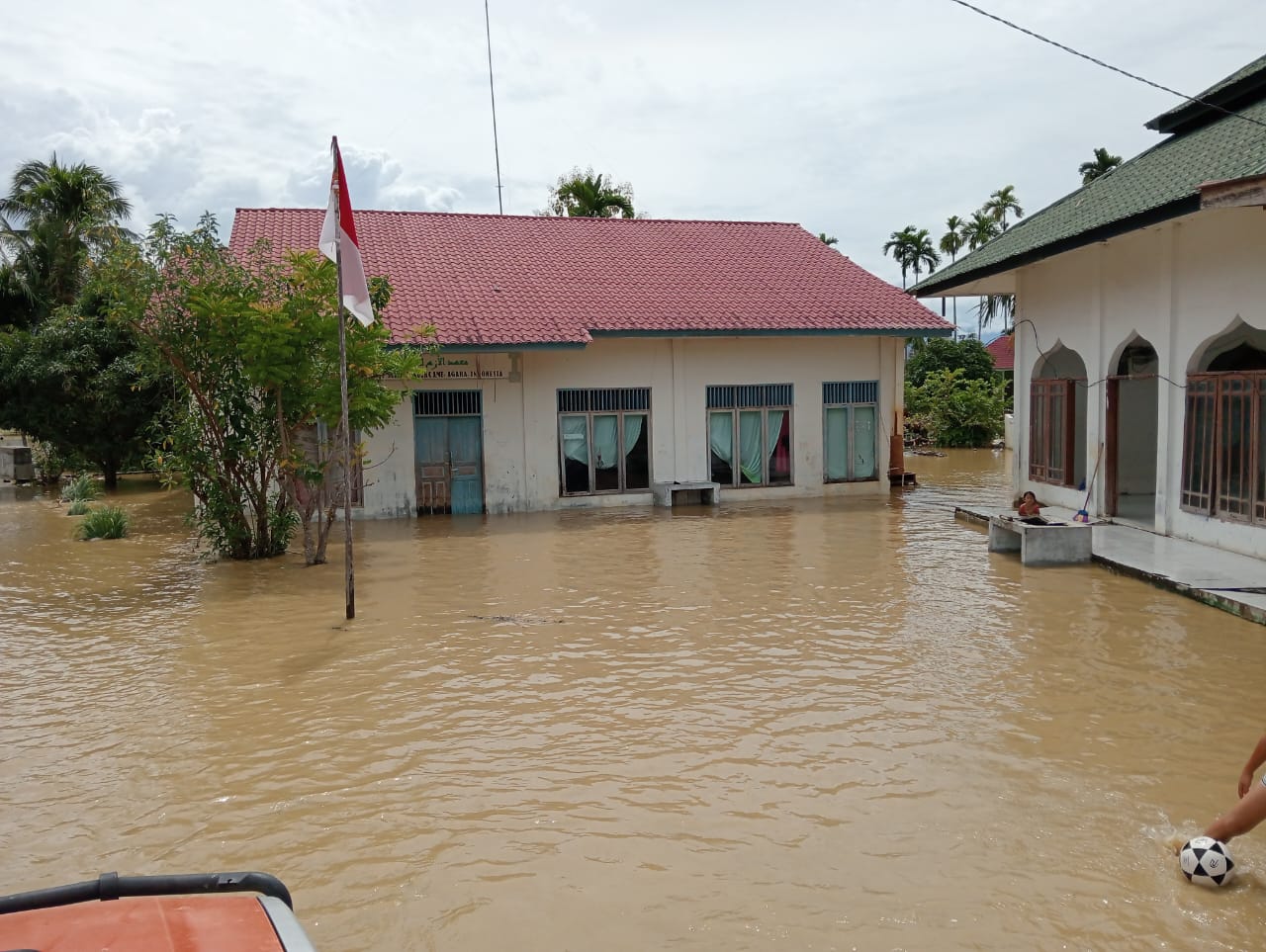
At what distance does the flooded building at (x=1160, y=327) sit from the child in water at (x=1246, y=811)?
239 inches

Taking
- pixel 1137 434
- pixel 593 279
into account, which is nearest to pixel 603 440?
pixel 593 279

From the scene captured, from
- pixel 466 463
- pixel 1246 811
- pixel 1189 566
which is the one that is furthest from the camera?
pixel 466 463

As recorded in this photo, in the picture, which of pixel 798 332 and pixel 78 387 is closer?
pixel 798 332

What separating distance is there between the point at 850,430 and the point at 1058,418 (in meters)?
4.89

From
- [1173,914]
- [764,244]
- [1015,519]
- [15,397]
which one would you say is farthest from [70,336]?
[1173,914]

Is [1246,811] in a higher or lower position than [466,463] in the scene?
lower

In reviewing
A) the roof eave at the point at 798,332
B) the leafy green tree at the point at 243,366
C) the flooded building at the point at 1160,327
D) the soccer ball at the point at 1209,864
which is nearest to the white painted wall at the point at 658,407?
the roof eave at the point at 798,332

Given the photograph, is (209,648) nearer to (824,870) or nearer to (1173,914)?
(824,870)

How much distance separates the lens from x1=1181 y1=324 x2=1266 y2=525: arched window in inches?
437

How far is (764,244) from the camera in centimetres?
2370

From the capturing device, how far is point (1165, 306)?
12508 mm

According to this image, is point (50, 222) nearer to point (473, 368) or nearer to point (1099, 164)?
point (473, 368)

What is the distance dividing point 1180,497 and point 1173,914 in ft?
31.6

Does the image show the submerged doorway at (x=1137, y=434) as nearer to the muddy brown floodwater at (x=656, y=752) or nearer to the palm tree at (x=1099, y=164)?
the muddy brown floodwater at (x=656, y=752)
